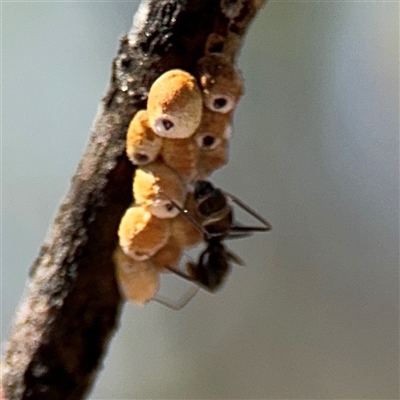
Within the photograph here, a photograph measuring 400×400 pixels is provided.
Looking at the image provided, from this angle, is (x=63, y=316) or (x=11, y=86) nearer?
(x=63, y=316)

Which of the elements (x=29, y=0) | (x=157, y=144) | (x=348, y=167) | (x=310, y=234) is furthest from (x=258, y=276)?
(x=29, y=0)

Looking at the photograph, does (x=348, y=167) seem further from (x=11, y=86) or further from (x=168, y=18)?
(x=11, y=86)

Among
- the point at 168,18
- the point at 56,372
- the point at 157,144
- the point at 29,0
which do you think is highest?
the point at 29,0

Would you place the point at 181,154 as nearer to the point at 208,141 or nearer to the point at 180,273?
the point at 208,141

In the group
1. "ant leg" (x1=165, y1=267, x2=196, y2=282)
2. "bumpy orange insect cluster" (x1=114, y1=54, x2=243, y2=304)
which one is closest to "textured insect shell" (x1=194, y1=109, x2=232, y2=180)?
"bumpy orange insect cluster" (x1=114, y1=54, x2=243, y2=304)

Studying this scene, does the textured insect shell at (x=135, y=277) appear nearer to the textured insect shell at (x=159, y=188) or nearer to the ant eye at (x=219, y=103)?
the textured insect shell at (x=159, y=188)

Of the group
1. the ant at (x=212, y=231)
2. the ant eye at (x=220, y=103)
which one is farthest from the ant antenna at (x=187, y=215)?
the ant eye at (x=220, y=103)
